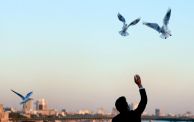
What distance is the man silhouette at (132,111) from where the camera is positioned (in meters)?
9.09

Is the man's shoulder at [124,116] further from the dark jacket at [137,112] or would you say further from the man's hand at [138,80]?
the man's hand at [138,80]

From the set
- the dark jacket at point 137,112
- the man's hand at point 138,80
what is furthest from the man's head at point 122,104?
the man's hand at point 138,80

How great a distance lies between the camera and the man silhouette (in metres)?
9.09

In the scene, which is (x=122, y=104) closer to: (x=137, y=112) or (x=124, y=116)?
(x=124, y=116)

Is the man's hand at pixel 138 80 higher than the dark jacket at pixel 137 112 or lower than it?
higher

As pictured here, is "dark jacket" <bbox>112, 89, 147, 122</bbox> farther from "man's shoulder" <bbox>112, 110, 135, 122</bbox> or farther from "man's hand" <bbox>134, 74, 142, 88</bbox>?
"man's hand" <bbox>134, 74, 142, 88</bbox>

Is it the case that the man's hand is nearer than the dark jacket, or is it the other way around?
the dark jacket

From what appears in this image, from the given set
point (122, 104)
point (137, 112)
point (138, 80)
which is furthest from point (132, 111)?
point (138, 80)

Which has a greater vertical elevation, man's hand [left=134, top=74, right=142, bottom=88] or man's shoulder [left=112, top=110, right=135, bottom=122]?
man's hand [left=134, top=74, right=142, bottom=88]

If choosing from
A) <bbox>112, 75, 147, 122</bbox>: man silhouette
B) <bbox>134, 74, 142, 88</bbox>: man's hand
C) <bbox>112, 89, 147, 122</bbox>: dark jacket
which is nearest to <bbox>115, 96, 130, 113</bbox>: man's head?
<bbox>112, 75, 147, 122</bbox>: man silhouette

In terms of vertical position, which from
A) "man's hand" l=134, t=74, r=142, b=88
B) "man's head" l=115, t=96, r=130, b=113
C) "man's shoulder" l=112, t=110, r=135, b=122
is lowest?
"man's shoulder" l=112, t=110, r=135, b=122

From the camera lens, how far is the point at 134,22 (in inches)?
1275

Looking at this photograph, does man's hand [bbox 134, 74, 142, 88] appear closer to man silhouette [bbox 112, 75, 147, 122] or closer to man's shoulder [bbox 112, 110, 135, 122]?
man silhouette [bbox 112, 75, 147, 122]

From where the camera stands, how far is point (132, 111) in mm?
9148
